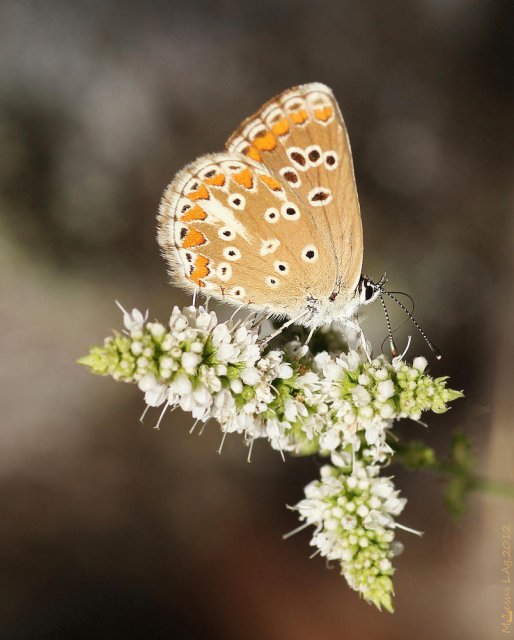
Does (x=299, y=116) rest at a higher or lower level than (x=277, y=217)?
higher

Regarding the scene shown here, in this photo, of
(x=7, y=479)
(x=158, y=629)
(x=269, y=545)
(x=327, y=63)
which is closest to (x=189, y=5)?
(x=327, y=63)

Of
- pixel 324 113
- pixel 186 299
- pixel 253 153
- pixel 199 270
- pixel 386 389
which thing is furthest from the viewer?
pixel 186 299

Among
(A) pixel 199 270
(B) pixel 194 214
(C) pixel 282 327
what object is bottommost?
(C) pixel 282 327

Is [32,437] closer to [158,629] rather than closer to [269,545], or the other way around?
[158,629]

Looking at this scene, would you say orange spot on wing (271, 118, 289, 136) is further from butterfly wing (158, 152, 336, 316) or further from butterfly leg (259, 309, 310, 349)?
butterfly leg (259, 309, 310, 349)

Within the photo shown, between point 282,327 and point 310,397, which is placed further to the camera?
point 282,327

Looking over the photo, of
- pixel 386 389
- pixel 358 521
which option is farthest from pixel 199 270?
pixel 358 521

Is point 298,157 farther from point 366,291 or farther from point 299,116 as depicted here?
point 366,291

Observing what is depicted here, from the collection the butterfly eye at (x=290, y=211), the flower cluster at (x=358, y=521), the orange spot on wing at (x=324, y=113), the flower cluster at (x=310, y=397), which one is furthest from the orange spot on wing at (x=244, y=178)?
the flower cluster at (x=358, y=521)
